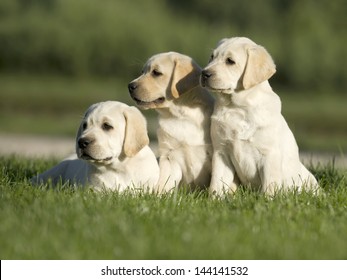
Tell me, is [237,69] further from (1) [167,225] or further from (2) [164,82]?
(1) [167,225]

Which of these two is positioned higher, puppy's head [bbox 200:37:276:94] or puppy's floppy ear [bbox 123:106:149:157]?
puppy's head [bbox 200:37:276:94]

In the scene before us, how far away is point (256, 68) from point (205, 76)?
1.56 feet

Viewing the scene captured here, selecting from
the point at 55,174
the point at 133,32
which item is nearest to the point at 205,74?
the point at 55,174

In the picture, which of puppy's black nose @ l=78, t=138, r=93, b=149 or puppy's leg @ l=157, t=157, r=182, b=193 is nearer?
puppy's black nose @ l=78, t=138, r=93, b=149

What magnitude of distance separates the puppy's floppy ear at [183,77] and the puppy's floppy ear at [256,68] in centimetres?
64

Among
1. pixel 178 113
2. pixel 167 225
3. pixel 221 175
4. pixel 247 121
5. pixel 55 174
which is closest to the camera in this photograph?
pixel 167 225

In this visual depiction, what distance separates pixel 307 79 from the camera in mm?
24828

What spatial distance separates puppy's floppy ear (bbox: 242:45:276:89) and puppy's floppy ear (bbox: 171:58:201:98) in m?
0.64

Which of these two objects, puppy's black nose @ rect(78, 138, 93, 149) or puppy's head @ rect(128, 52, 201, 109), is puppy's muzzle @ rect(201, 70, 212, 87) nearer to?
puppy's head @ rect(128, 52, 201, 109)

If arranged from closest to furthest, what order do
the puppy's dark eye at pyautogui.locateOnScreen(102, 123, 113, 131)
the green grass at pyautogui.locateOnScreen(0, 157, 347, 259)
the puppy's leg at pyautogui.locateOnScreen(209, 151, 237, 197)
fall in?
the green grass at pyautogui.locateOnScreen(0, 157, 347, 259)
the puppy's dark eye at pyautogui.locateOnScreen(102, 123, 113, 131)
the puppy's leg at pyautogui.locateOnScreen(209, 151, 237, 197)

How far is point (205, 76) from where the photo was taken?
6.74m

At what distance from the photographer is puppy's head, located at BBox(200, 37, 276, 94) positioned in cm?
673

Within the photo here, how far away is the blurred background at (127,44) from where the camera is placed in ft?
81.4

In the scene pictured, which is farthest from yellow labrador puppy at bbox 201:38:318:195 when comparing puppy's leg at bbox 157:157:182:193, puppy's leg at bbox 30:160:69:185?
puppy's leg at bbox 30:160:69:185
